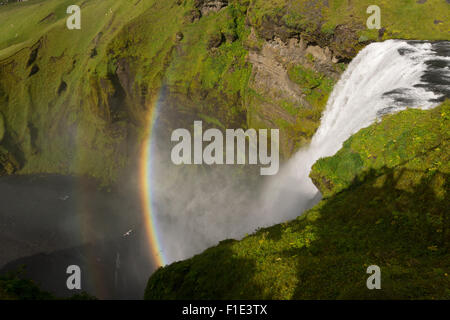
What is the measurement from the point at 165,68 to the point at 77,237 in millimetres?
34397

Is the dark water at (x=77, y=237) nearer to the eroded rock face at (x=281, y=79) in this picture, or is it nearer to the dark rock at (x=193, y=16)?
the eroded rock face at (x=281, y=79)

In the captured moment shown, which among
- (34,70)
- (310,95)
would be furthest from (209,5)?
(34,70)

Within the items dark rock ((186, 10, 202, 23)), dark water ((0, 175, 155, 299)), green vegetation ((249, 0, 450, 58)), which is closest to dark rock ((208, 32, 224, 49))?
dark rock ((186, 10, 202, 23))

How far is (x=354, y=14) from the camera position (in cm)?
2770

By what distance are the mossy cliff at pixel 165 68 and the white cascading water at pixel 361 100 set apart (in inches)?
95.8

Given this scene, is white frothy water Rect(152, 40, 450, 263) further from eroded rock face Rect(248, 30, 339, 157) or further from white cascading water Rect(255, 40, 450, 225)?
eroded rock face Rect(248, 30, 339, 157)

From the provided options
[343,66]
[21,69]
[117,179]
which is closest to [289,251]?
[343,66]

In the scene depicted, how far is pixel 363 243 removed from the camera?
1038 centimetres

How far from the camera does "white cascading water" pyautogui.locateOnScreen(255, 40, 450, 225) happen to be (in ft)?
58.2

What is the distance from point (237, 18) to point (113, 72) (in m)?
29.3

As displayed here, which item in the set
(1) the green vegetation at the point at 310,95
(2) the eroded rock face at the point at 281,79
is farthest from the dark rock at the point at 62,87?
(1) the green vegetation at the point at 310,95

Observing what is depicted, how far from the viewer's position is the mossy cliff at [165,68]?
29.9 metres

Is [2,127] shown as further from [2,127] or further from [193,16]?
[193,16]
